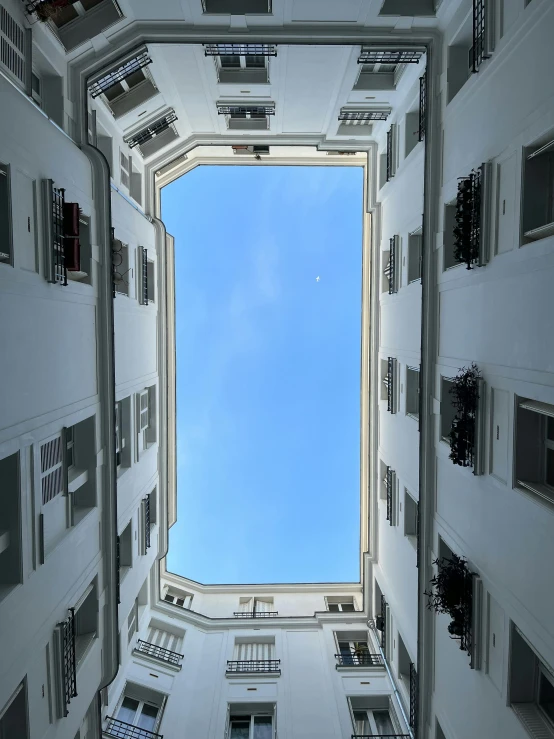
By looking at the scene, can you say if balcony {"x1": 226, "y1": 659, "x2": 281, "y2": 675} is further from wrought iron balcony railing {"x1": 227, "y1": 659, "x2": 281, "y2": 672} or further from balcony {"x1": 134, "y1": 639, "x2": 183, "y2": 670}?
balcony {"x1": 134, "y1": 639, "x2": 183, "y2": 670}

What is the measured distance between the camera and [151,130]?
20250mm

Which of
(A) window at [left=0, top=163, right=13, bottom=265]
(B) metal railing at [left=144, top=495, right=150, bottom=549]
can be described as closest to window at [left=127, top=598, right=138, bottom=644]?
(B) metal railing at [left=144, top=495, right=150, bottom=549]

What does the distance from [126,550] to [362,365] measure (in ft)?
42.6

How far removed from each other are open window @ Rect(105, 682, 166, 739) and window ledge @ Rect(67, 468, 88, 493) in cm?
784

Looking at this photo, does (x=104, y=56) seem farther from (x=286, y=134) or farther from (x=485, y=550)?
(x=485, y=550)

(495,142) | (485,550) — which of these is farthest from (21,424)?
(495,142)

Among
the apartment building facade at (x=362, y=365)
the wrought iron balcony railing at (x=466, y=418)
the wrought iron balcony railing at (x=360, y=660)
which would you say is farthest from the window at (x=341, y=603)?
the wrought iron balcony railing at (x=466, y=418)

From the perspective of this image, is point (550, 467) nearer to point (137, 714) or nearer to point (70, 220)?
point (70, 220)

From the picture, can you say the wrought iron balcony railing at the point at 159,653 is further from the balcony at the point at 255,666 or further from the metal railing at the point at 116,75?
the metal railing at the point at 116,75

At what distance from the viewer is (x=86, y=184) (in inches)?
552

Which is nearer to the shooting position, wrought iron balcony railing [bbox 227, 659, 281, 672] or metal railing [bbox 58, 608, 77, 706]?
metal railing [bbox 58, 608, 77, 706]

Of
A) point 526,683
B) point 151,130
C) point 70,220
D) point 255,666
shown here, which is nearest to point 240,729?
point 255,666

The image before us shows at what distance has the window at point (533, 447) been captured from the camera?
384 inches

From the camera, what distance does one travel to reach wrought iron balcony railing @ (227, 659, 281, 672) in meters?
18.8
